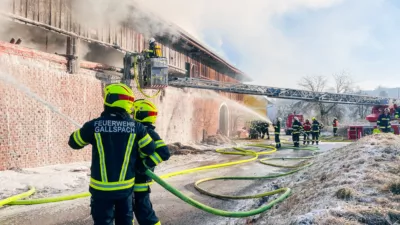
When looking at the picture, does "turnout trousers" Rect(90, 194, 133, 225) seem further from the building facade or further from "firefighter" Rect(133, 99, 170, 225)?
the building facade

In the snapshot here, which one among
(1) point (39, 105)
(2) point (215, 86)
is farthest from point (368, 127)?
(1) point (39, 105)

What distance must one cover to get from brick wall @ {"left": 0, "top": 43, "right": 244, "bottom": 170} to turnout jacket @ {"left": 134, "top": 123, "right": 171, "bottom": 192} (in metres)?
3.50

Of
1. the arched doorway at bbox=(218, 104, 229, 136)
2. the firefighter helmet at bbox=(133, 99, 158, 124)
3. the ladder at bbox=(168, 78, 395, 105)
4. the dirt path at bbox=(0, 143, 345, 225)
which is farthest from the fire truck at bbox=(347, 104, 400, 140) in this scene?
the firefighter helmet at bbox=(133, 99, 158, 124)

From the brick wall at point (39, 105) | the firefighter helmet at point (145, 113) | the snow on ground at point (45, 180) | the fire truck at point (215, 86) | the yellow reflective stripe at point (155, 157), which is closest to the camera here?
the yellow reflective stripe at point (155, 157)

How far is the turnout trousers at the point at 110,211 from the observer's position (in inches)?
100

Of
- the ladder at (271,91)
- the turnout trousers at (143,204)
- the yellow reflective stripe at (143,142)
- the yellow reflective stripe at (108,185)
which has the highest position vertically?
the ladder at (271,91)

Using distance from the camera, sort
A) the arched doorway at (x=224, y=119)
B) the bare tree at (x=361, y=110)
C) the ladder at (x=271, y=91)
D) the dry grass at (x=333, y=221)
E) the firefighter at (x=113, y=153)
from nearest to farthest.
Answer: the dry grass at (x=333, y=221), the firefighter at (x=113, y=153), the ladder at (x=271, y=91), the arched doorway at (x=224, y=119), the bare tree at (x=361, y=110)

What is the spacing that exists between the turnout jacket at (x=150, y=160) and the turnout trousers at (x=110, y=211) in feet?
1.20

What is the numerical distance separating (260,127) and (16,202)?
19102 millimetres

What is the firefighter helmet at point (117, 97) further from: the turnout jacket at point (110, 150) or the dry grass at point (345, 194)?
the dry grass at point (345, 194)

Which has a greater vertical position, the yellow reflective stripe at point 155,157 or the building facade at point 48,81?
the building facade at point 48,81

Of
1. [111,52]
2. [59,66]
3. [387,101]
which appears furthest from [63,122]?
[387,101]

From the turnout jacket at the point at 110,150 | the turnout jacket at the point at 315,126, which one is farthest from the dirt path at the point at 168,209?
the turnout jacket at the point at 315,126

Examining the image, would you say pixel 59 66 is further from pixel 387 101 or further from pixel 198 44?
pixel 387 101
